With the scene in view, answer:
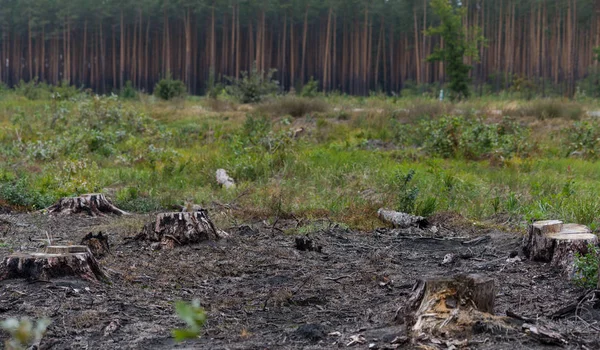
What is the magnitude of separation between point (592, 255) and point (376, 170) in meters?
7.03

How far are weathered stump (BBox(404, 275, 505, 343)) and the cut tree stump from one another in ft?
5.69

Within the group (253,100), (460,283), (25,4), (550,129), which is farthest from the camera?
(25,4)

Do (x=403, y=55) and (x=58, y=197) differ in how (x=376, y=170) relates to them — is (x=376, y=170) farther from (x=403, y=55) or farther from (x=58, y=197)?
(x=403, y=55)

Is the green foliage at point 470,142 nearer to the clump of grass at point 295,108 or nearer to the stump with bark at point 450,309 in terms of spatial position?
the clump of grass at point 295,108

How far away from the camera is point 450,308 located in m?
4.11

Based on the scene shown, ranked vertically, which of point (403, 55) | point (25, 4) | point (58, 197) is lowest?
point (58, 197)

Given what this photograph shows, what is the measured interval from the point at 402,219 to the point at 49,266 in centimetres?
442

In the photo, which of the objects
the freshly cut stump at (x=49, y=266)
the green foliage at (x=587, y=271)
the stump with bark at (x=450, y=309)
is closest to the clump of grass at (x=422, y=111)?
the green foliage at (x=587, y=271)

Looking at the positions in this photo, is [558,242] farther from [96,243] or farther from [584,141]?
[584,141]

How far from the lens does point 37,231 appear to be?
8391 millimetres

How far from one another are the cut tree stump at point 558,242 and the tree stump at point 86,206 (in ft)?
18.1

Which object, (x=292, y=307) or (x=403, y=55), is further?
(x=403, y=55)

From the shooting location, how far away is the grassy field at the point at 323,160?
31.9 ft

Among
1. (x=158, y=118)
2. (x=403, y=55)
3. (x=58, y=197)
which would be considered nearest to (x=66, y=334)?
(x=58, y=197)
